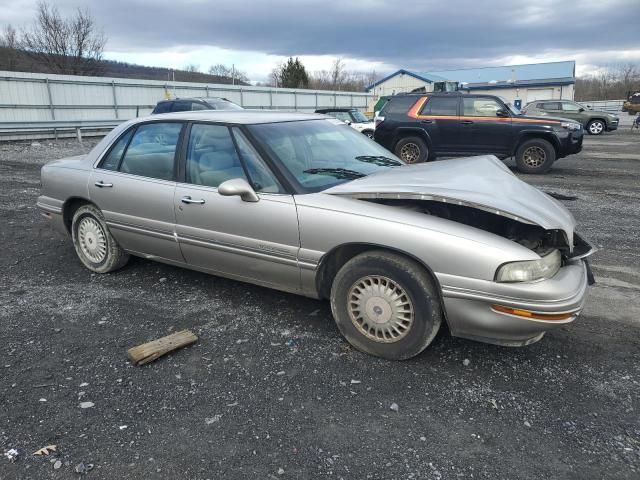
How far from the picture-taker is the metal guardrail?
16062 millimetres

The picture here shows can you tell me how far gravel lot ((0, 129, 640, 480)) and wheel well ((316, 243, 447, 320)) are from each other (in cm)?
39

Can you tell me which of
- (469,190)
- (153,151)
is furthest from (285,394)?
(153,151)

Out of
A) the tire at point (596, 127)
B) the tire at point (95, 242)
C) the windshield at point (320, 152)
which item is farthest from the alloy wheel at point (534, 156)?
the tire at point (596, 127)

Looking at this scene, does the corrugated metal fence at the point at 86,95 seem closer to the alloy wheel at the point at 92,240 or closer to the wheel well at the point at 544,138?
the alloy wheel at the point at 92,240

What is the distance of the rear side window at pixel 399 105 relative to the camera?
476 inches

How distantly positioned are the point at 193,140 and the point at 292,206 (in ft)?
3.96

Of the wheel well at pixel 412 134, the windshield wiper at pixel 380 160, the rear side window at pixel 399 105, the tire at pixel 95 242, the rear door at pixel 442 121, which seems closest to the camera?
the windshield wiper at pixel 380 160

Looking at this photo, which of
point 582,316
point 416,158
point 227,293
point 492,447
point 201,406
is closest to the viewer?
point 492,447

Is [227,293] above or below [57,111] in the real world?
below

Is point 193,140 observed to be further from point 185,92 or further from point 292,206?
point 185,92

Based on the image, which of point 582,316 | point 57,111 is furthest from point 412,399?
point 57,111

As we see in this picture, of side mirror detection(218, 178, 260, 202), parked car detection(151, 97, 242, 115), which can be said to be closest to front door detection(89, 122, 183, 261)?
side mirror detection(218, 178, 260, 202)

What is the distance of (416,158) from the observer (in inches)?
477

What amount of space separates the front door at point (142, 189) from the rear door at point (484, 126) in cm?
907
